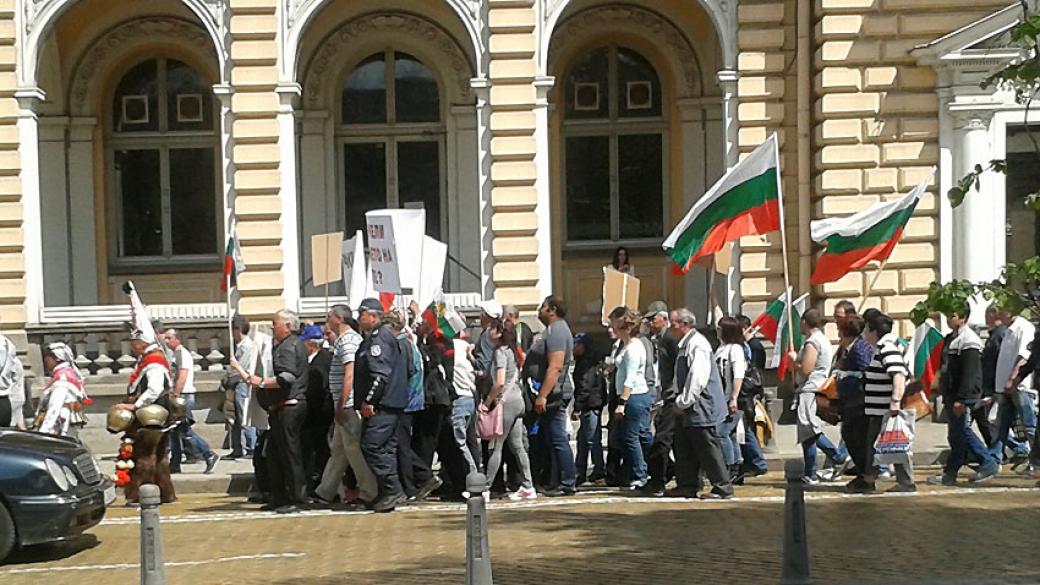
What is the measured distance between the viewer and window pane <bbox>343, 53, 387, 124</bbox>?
27.1 meters

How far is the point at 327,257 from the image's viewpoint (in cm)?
2061

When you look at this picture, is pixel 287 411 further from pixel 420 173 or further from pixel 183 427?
pixel 420 173

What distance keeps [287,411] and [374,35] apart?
40.0 feet

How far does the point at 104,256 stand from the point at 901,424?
1548 centimetres

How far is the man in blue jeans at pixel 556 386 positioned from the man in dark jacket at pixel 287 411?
2223 millimetres

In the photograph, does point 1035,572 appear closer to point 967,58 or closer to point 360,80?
point 967,58

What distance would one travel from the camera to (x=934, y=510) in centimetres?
1442

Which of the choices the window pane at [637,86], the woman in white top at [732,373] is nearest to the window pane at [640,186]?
the window pane at [637,86]

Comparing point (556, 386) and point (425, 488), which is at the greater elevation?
point (556, 386)

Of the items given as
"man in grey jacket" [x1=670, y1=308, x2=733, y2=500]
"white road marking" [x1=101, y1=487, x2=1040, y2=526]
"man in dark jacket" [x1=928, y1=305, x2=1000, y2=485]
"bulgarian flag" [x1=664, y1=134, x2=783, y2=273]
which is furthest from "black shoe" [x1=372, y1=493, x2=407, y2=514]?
"man in dark jacket" [x1=928, y1=305, x2=1000, y2=485]

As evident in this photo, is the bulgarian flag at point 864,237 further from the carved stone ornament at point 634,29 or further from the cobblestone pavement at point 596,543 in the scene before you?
the carved stone ornament at point 634,29

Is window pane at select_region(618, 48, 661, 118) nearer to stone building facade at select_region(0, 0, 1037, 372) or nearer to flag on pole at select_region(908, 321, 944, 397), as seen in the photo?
stone building facade at select_region(0, 0, 1037, 372)

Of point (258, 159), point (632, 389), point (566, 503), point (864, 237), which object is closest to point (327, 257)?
point (258, 159)

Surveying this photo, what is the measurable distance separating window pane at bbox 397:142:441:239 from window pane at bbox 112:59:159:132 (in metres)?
3.98
